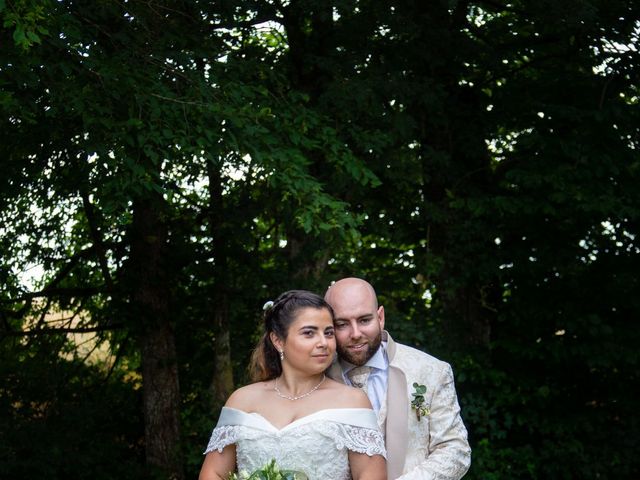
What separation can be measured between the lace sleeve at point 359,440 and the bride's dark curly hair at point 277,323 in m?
0.43

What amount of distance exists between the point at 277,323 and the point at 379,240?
19.8 ft

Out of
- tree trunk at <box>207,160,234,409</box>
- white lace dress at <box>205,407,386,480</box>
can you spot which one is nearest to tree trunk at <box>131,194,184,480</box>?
tree trunk at <box>207,160,234,409</box>

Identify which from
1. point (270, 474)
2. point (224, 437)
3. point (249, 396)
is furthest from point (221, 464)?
point (270, 474)

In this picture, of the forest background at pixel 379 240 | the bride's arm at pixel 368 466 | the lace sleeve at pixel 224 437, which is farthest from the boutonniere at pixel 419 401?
the forest background at pixel 379 240

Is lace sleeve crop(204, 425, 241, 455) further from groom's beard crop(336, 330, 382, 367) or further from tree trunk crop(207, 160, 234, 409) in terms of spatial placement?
tree trunk crop(207, 160, 234, 409)

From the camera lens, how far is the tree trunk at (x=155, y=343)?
28.8 ft

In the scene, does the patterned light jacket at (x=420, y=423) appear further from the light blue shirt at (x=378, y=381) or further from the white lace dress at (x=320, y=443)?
the white lace dress at (x=320, y=443)

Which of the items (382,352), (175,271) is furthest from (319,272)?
(382,352)

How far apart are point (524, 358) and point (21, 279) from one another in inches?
200

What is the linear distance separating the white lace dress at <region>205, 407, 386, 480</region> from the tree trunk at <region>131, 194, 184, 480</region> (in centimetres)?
533

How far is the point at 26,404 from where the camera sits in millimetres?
8883

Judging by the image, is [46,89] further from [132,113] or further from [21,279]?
[21,279]

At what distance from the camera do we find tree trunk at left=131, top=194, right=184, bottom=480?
28.8 feet

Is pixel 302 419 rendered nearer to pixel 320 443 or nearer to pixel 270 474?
pixel 320 443
